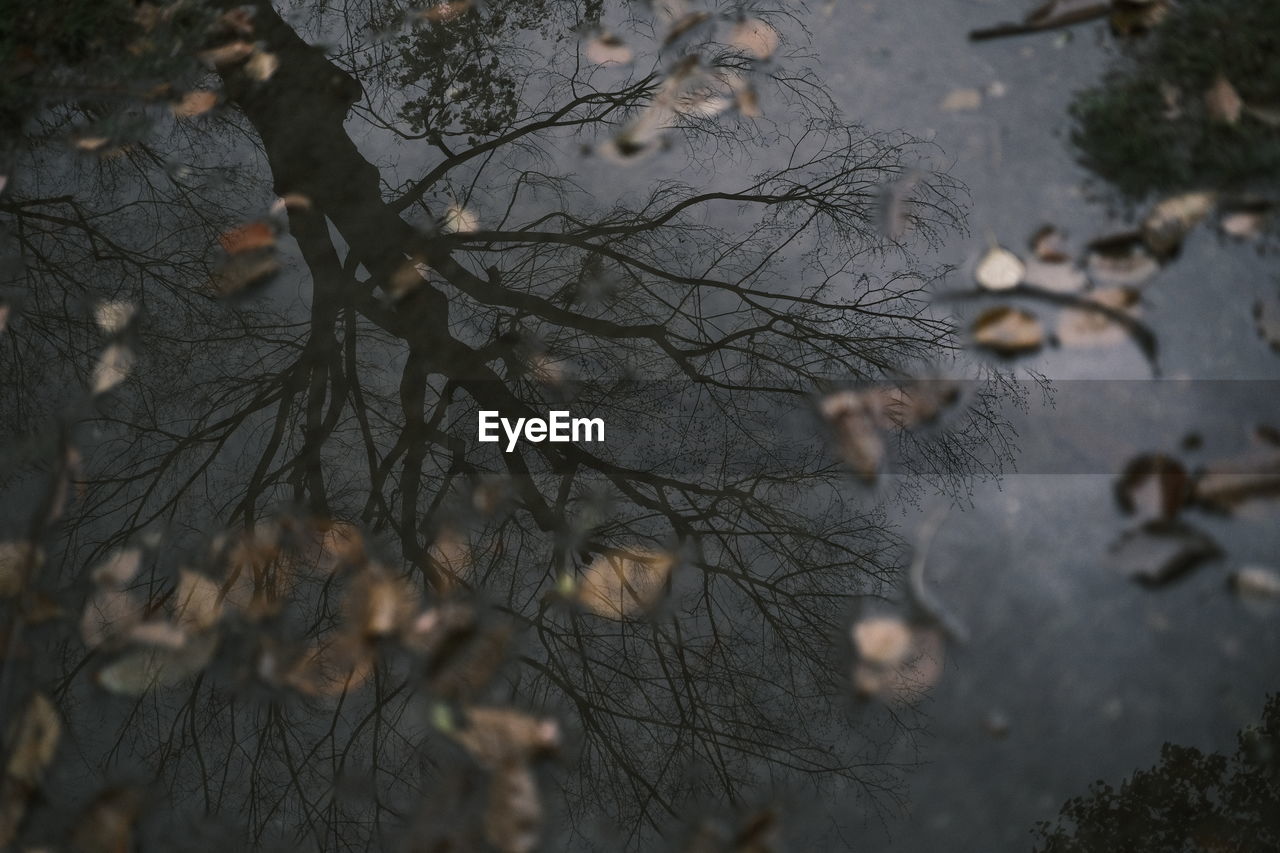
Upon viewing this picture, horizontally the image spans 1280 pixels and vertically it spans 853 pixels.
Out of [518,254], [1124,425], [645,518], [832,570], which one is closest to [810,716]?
[832,570]

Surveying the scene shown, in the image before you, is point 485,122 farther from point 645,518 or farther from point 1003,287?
point 1003,287

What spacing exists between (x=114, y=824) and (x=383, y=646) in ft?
1.21

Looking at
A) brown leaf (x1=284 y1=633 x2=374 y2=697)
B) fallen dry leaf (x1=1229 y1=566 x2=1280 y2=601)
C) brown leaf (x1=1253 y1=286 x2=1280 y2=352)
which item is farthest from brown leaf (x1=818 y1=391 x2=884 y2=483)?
brown leaf (x1=284 y1=633 x2=374 y2=697)

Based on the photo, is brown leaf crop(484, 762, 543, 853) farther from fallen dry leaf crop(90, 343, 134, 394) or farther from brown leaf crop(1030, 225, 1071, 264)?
brown leaf crop(1030, 225, 1071, 264)

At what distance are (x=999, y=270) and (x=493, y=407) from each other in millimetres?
770

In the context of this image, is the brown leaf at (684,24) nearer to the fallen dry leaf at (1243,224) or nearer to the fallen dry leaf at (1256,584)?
the fallen dry leaf at (1243,224)

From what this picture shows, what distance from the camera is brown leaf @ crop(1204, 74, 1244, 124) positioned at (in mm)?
1263

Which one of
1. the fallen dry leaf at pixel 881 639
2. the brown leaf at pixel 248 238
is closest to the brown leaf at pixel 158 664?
the brown leaf at pixel 248 238

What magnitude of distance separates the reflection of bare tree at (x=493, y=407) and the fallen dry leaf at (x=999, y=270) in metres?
0.09

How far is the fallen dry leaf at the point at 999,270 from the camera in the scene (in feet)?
4.07

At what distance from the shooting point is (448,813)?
0.97 meters

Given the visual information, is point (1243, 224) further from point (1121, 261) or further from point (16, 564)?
point (16, 564)

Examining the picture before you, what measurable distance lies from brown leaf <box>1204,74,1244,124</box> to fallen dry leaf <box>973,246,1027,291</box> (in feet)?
1.23

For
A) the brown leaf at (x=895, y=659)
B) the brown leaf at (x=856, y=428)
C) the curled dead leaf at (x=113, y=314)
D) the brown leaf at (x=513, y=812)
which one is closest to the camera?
→ the brown leaf at (x=513, y=812)
